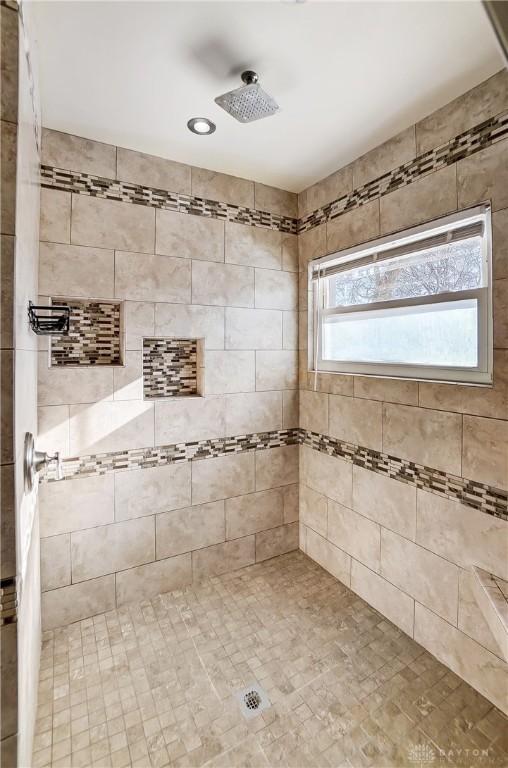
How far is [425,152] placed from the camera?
5.82 feet

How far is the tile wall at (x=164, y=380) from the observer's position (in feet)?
6.37

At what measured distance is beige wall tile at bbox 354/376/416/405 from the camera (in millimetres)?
1863

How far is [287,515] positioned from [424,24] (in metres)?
2.66

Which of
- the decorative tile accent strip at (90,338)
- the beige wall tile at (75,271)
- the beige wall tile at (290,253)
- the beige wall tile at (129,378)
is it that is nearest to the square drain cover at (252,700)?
the beige wall tile at (129,378)

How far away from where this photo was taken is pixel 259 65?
1.48 meters

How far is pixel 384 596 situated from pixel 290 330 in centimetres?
176

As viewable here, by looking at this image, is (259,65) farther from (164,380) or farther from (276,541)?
(276,541)

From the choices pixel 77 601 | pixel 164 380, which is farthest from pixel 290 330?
pixel 77 601

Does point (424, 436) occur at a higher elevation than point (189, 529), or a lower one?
higher

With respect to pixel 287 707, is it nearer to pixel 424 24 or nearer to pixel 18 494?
pixel 18 494

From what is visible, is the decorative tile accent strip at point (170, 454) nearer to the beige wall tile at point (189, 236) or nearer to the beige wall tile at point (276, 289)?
the beige wall tile at point (276, 289)

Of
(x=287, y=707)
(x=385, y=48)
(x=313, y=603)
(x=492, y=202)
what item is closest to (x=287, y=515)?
(x=313, y=603)

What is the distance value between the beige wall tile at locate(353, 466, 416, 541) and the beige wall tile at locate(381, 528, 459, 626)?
67 mm

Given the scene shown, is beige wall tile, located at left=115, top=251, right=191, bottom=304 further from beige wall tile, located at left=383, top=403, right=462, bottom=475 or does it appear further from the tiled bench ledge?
the tiled bench ledge
